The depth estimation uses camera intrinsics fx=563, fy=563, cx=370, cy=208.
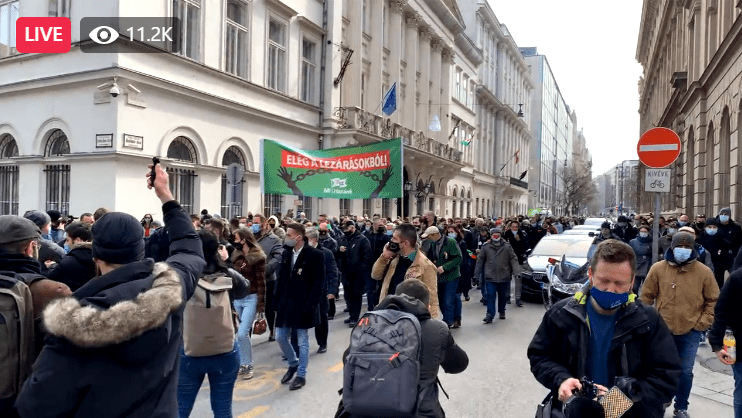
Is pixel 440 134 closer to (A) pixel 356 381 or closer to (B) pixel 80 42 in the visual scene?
(B) pixel 80 42

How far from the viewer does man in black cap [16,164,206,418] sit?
6.97ft

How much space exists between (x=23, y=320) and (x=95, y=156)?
39.3ft

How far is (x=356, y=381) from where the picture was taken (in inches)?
122

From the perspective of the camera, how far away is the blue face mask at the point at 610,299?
287 centimetres

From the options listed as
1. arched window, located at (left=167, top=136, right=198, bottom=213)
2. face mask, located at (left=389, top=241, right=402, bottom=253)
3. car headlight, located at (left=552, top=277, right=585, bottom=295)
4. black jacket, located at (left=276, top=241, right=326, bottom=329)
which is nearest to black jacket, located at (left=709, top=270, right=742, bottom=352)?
face mask, located at (left=389, top=241, right=402, bottom=253)

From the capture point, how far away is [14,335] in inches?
107

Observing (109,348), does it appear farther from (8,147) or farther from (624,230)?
(8,147)

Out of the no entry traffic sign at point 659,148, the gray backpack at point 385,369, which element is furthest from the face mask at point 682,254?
the gray backpack at point 385,369

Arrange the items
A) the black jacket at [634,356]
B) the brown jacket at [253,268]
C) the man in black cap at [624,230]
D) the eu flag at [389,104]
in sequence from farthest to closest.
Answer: the eu flag at [389,104], the man in black cap at [624,230], the brown jacket at [253,268], the black jacket at [634,356]

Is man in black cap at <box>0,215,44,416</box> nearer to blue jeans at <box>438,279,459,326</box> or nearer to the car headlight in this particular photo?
blue jeans at <box>438,279,459,326</box>

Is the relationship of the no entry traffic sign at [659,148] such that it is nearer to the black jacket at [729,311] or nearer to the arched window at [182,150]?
the black jacket at [729,311]

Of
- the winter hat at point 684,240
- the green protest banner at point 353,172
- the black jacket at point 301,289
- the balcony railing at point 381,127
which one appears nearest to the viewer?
the winter hat at point 684,240

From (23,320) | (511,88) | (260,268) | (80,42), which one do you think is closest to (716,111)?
(260,268)

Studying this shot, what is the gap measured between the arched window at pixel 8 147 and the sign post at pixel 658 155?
15726 millimetres
